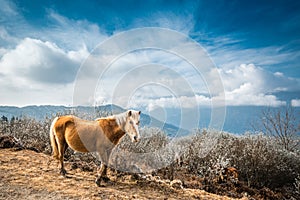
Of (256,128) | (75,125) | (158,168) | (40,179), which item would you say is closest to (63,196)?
(40,179)

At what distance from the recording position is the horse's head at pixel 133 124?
15.4 ft

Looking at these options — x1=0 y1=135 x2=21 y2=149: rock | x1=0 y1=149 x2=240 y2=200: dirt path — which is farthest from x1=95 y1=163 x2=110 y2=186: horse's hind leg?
x1=0 y1=135 x2=21 y2=149: rock

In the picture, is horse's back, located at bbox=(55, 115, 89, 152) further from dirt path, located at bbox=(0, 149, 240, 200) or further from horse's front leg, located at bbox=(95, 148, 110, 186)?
dirt path, located at bbox=(0, 149, 240, 200)

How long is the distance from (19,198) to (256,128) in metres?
11.9

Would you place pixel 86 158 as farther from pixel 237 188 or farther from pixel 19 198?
pixel 237 188

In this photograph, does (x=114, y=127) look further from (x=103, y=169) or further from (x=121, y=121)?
(x=103, y=169)

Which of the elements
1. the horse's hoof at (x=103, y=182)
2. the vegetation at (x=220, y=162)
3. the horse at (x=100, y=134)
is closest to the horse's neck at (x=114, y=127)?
the horse at (x=100, y=134)

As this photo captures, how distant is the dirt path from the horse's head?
1109mm

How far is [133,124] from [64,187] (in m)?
1.85

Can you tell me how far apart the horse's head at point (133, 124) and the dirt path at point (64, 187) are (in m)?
1.11

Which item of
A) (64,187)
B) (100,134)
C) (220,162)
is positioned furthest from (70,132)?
(220,162)

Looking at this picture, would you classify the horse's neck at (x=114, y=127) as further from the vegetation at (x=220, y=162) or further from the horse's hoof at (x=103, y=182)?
the vegetation at (x=220, y=162)

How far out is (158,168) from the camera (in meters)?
8.11

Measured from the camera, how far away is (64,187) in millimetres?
4621
